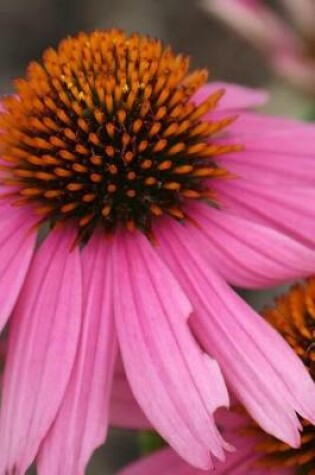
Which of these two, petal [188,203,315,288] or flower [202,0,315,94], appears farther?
flower [202,0,315,94]

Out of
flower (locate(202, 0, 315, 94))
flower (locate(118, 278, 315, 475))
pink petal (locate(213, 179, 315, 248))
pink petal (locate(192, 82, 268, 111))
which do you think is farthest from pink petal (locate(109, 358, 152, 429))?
flower (locate(202, 0, 315, 94))

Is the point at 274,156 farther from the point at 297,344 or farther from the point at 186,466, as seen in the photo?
the point at 186,466

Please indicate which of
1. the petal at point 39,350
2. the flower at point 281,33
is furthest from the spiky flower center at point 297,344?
the flower at point 281,33

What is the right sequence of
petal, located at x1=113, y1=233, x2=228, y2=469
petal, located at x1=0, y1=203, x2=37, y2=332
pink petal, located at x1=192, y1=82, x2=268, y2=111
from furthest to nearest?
pink petal, located at x1=192, y1=82, x2=268, y2=111, petal, located at x1=0, y1=203, x2=37, y2=332, petal, located at x1=113, y1=233, x2=228, y2=469

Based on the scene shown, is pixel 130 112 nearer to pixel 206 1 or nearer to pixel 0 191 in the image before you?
pixel 0 191

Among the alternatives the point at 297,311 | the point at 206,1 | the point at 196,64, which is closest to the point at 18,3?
the point at 196,64

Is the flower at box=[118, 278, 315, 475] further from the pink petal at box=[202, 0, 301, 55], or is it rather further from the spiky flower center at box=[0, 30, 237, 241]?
the pink petal at box=[202, 0, 301, 55]
